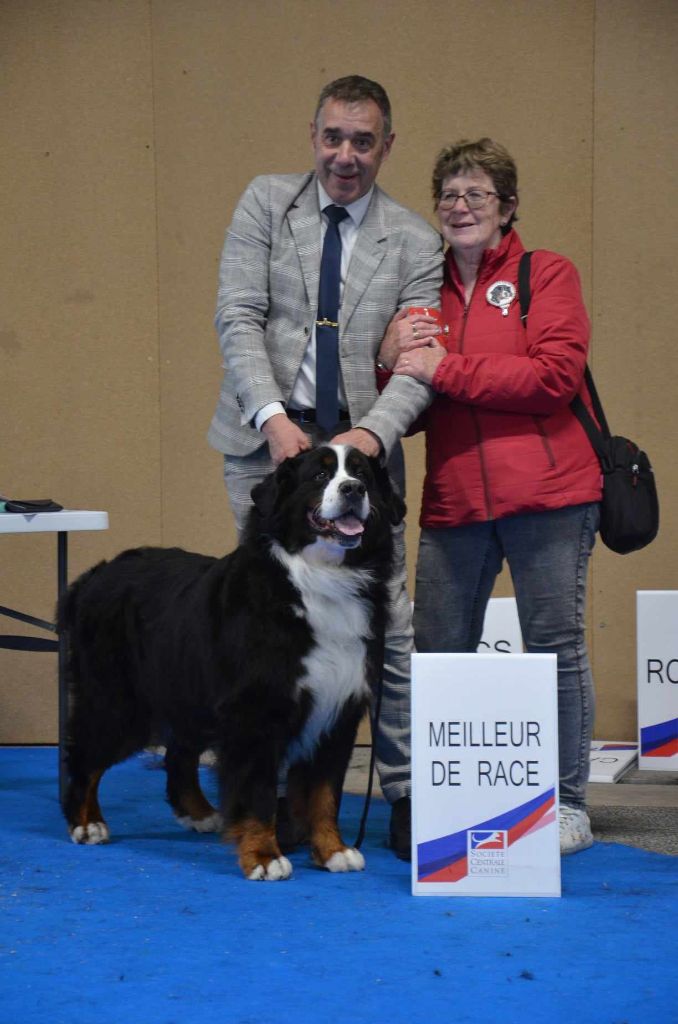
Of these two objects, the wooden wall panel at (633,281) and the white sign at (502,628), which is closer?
the white sign at (502,628)

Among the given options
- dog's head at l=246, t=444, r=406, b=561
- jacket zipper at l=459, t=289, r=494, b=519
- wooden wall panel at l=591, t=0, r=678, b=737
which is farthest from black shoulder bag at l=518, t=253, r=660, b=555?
wooden wall panel at l=591, t=0, r=678, b=737

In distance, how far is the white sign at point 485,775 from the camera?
2.46m

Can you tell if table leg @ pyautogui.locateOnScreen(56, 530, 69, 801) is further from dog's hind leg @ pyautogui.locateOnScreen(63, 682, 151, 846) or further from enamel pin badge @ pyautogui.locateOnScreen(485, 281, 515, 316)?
enamel pin badge @ pyautogui.locateOnScreen(485, 281, 515, 316)

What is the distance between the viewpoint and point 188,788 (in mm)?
3172

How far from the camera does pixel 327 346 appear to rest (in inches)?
111

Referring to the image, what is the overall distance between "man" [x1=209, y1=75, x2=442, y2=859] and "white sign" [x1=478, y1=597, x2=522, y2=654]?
4.14 feet

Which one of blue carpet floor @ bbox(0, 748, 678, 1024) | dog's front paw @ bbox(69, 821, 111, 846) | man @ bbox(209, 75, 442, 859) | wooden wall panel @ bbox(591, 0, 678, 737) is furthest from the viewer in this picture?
wooden wall panel @ bbox(591, 0, 678, 737)

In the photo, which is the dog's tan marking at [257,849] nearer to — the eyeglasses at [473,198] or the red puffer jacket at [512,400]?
the red puffer jacket at [512,400]

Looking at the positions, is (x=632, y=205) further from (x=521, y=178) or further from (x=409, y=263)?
(x=409, y=263)

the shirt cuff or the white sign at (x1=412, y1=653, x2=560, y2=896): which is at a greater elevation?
the shirt cuff

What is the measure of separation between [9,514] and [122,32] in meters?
2.13

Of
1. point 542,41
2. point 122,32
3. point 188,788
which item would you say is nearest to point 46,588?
point 188,788

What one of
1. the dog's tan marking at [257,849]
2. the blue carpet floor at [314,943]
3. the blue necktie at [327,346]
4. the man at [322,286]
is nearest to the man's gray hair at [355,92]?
the man at [322,286]

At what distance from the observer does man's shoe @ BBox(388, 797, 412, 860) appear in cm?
280
